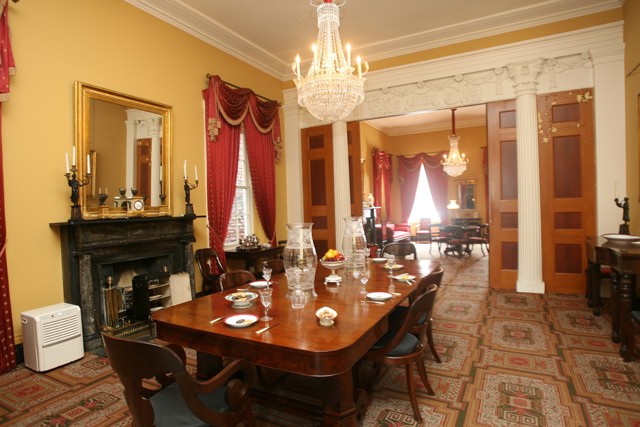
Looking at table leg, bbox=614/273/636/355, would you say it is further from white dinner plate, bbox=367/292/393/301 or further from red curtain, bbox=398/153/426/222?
red curtain, bbox=398/153/426/222

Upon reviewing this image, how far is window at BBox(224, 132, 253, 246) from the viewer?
5.50 meters

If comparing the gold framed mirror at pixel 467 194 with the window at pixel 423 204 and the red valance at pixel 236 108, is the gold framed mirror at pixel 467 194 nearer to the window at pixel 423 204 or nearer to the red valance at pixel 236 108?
the window at pixel 423 204

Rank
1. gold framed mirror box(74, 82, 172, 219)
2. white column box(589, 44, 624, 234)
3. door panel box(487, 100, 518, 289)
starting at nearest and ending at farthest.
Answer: gold framed mirror box(74, 82, 172, 219), white column box(589, 44, 624, 234), door panel box(487, 100, 518, 289)

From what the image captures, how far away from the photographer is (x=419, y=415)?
84.7 inches

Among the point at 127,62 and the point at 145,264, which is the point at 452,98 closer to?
the point at 127,62

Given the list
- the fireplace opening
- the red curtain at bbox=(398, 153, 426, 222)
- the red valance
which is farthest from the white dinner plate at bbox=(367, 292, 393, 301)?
the red curtain at bbox=(398, 153, 426, 222)

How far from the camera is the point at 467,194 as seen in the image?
11.2m

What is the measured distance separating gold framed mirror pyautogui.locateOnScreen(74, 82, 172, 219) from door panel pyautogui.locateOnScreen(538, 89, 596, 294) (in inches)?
193

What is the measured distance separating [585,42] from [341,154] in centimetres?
361

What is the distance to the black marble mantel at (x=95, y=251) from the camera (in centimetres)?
325

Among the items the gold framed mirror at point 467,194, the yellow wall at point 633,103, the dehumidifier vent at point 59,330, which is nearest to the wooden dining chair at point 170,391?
the dehumidifier vent at point 59,330

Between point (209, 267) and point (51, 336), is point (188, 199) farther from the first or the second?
point (51, 336)

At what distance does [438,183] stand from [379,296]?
10.0 metres

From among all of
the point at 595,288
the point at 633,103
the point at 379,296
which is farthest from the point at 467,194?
the point at 379,296
